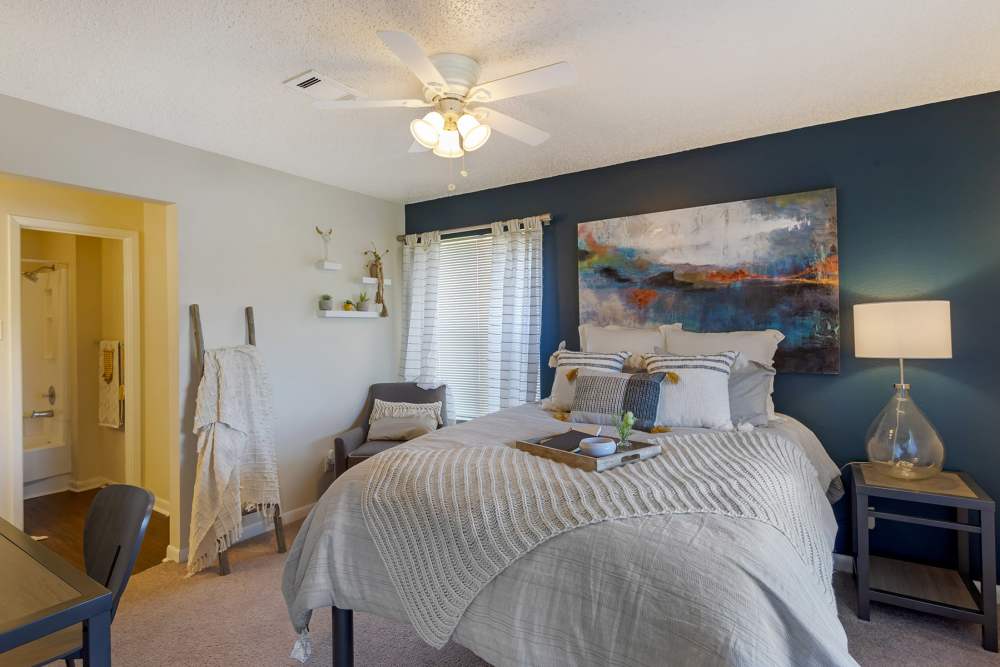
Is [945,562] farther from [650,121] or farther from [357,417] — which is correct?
[357,417]

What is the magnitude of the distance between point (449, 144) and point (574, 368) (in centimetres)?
150

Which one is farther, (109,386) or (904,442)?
(109,386)

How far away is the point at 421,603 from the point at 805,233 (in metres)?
2.80

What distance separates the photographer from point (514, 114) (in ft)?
9.16

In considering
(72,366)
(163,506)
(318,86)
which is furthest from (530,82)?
(72,366)

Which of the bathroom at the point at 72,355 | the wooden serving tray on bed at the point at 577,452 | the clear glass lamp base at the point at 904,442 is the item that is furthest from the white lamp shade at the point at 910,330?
the bathroom at the point at 72,355

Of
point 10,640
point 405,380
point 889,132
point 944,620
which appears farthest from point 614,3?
point 405,380

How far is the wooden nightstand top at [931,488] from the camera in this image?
227 centimetres

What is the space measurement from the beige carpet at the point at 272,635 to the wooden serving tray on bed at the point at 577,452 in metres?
0.95

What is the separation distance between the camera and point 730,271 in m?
3.21

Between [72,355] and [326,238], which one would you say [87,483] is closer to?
[72,355]

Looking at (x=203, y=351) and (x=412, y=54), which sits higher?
(x=412, y=54)

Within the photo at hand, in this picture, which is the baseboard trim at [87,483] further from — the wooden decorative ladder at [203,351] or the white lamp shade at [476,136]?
the white lamp shade at [476,136]

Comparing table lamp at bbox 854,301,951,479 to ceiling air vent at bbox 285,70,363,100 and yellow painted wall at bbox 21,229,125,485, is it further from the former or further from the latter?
yellow painted wall at bbox 21,229,125,485
